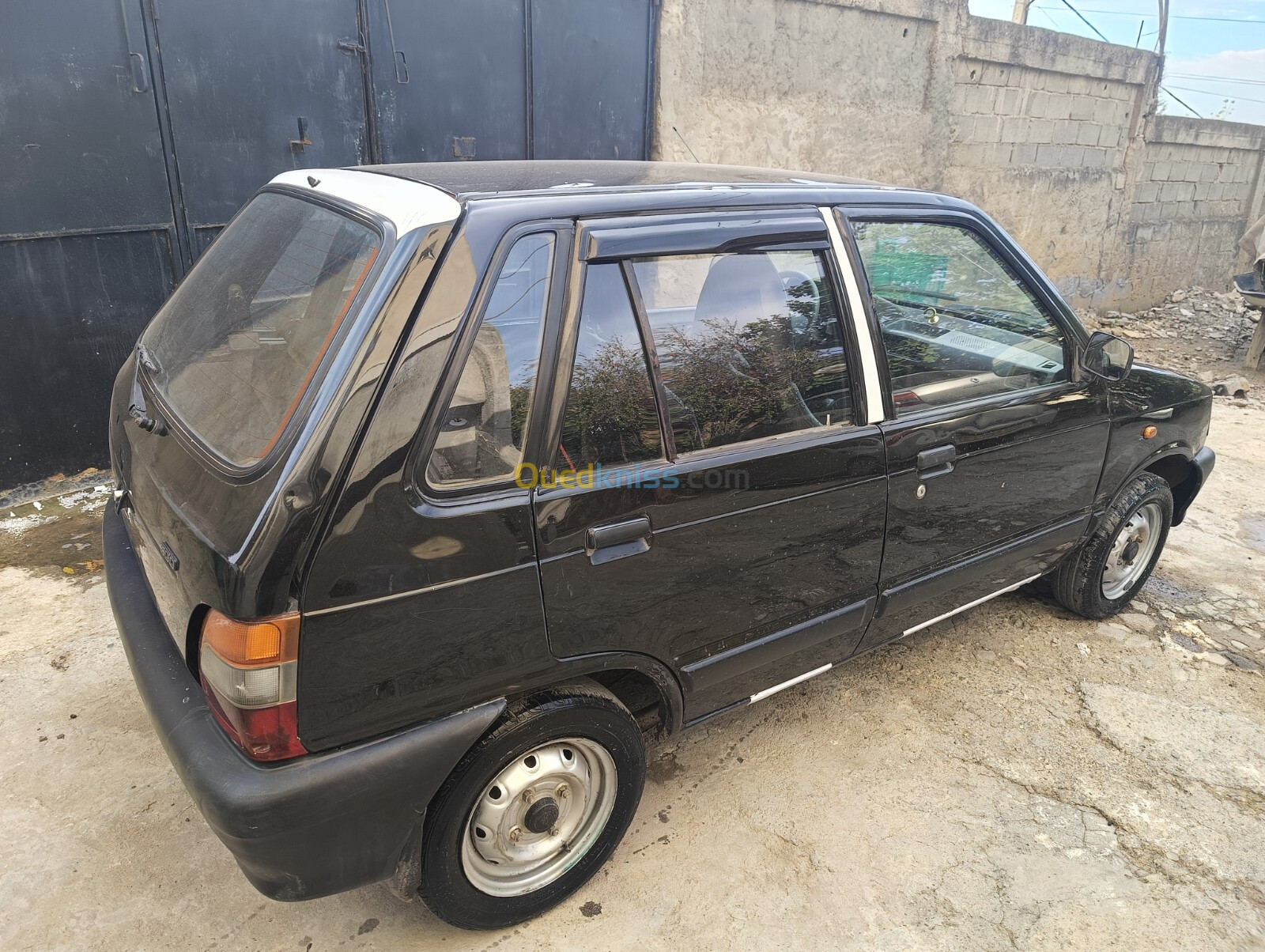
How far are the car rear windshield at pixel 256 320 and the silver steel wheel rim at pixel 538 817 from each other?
38.8 inches

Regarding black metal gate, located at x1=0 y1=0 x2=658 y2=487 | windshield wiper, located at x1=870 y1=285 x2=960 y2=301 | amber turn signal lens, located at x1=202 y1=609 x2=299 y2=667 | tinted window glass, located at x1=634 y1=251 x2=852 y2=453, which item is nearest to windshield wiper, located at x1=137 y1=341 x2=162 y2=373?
amber turn signal lens, located at x1=202 y1=609 x2=299 y2=667

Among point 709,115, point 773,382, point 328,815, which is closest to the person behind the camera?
point 328,815

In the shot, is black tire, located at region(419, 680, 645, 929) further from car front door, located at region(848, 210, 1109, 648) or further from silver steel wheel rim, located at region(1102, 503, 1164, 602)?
silver steel wheel rim, located at region(1102, 503, 1164, 602)

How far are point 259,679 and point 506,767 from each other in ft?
2.08

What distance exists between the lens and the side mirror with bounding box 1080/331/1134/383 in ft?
9.62

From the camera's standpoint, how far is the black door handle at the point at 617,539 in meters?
1.95

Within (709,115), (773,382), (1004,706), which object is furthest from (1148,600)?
(709,115)

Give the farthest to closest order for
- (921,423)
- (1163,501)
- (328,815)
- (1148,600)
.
→ (1148,600) → (1163,501) → (921,423) → (328,815)

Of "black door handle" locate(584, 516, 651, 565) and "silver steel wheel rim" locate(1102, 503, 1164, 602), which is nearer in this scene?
"black door handle" locate(584, 516, 651, 565)

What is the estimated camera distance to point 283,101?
4.80 m

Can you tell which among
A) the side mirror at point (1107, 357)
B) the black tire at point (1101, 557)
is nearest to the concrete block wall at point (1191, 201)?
the black tire at point (1101, 557)

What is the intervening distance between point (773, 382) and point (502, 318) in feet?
2.66

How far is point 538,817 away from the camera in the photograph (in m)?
2.12

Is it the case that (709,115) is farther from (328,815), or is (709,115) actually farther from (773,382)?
(328,815)
